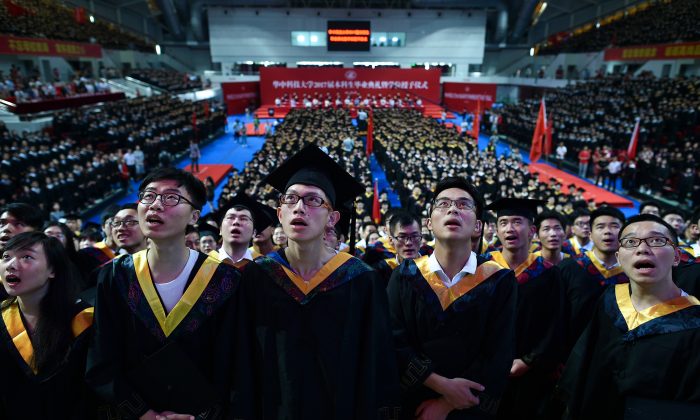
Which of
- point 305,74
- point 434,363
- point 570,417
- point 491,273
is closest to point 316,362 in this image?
point 434,363

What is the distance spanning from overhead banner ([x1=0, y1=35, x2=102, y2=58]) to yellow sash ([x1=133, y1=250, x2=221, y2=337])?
19.1m

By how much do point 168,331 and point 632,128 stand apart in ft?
61.8

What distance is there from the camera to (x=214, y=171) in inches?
599

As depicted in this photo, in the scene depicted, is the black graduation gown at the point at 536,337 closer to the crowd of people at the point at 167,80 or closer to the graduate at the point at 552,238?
the graduate at the point at 552,238

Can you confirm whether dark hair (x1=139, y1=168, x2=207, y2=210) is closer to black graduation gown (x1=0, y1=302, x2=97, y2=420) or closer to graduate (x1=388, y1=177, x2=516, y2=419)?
black graduation gown (x1=0, y1=302, x2=97, y2=420)

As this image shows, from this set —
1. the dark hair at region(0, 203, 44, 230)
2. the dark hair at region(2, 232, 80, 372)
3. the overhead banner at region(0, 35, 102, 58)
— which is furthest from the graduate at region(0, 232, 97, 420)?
the overhead banner at region(0, 35, 102, 58)

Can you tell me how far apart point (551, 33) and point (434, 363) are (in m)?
45.3

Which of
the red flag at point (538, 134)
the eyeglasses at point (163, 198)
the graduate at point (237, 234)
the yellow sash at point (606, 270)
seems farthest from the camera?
the red flag at point (538, 134)

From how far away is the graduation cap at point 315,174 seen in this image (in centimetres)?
210

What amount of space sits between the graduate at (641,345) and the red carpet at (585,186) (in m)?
11.0

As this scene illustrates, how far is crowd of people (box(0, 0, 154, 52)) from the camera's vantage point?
60.0 feet

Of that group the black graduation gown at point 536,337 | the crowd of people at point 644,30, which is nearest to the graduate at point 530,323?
the black graduation gown at point 536,337

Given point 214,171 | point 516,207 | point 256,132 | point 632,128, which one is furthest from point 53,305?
point 256,132

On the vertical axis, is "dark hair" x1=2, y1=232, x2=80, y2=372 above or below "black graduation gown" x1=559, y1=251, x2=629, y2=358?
above
